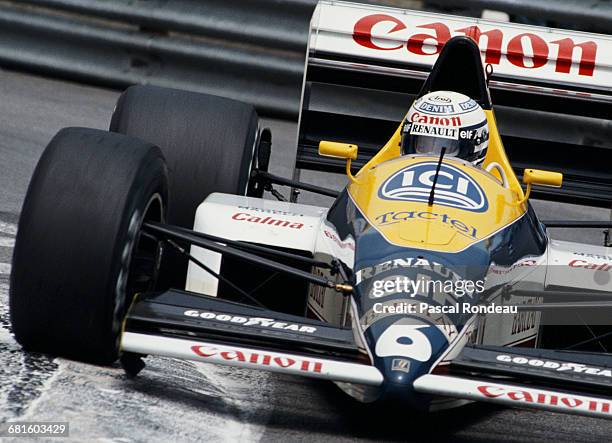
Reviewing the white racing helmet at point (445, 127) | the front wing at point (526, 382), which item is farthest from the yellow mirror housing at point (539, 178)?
the front wing at point (526, 382)

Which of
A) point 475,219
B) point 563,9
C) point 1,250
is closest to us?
point 475,219

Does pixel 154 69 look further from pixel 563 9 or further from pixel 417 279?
pixel 417 279

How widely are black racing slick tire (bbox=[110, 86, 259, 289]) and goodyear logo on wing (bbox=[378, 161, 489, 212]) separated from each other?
3.62ft

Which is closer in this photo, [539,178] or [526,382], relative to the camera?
[526,382]

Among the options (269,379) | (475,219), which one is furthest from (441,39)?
(269,379)

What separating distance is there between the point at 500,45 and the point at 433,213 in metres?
2.57

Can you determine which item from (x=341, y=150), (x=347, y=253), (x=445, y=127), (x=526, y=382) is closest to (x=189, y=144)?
(x=341, y=150)

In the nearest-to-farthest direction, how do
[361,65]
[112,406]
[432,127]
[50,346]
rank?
[112,406] < [50,346] < [432,127] < [361,65]

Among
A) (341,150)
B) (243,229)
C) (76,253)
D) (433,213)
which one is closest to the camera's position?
(76,253)

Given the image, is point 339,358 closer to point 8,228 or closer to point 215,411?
point 215,411

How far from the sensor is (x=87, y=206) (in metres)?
4.35

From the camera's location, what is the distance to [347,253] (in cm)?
488

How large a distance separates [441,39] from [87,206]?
3296 millimetres

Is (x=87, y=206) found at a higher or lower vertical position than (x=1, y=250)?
higher
